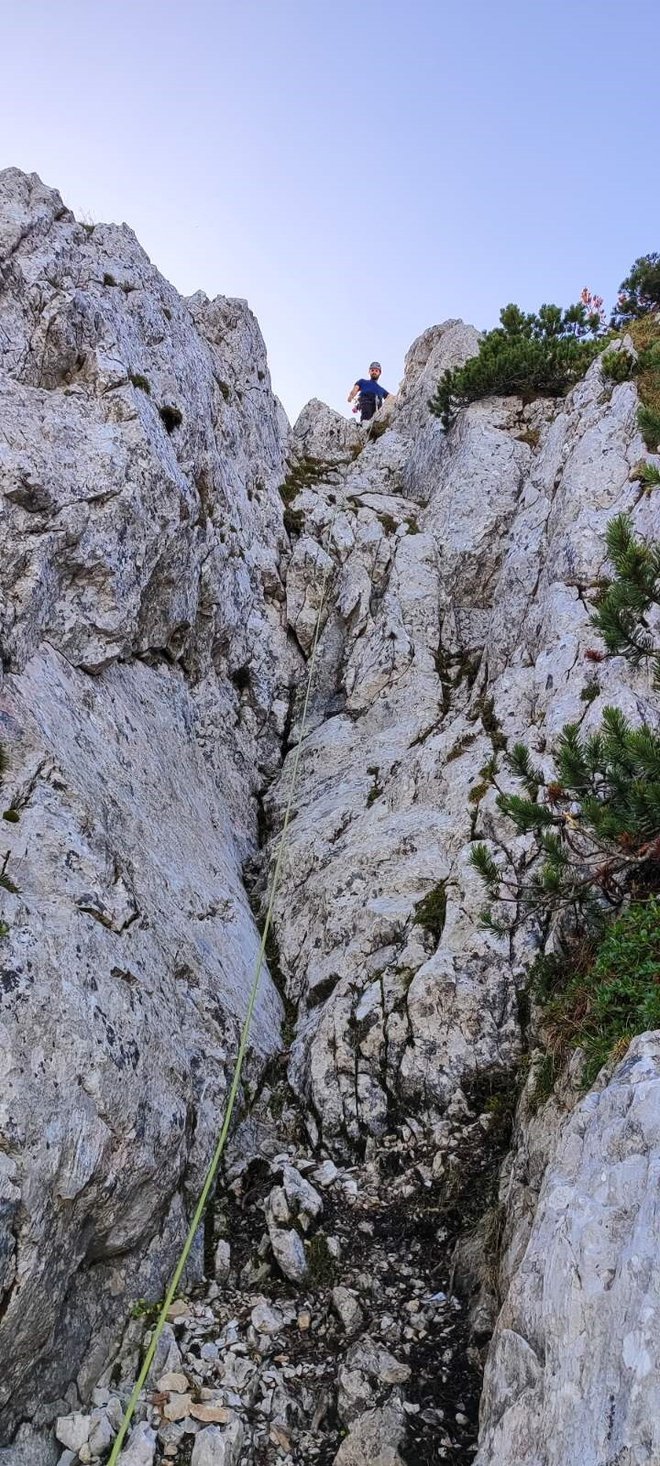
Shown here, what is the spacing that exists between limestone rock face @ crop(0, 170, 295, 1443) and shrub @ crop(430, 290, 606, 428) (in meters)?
7.06

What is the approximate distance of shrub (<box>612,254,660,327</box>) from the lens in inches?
1012

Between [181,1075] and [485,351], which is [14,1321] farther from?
[485,351]

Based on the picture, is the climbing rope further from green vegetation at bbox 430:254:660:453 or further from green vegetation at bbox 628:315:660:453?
green vegetation at bbox 430:254:660:453

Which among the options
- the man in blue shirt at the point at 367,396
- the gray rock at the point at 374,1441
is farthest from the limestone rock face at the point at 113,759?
the man in blue shirt at the point at 367,396

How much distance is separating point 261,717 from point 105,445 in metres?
6.55

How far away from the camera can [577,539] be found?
15.4 meters

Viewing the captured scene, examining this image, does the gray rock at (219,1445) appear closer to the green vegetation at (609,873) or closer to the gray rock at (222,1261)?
the gray rock at (222,1261)

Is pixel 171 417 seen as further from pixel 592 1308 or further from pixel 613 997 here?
pixel 592 1308

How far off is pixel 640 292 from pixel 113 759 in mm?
25282

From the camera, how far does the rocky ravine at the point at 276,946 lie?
652cm

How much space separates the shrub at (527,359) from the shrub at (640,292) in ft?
8.72

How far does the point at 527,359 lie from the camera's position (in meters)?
22.0

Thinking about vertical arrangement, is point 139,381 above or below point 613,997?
above

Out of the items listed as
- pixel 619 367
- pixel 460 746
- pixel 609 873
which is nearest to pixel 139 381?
pixel 460 746
